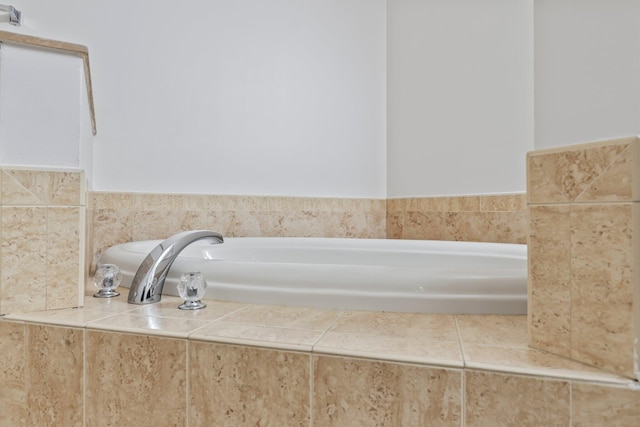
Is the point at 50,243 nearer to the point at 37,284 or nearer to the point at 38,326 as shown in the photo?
the point at 37,284

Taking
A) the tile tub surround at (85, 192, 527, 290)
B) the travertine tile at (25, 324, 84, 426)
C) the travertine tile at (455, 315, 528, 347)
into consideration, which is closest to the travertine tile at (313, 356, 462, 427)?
the travertine tile at (455, 315, 528, 347)

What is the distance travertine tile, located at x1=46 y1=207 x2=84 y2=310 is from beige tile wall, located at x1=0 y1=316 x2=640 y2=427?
0.12m

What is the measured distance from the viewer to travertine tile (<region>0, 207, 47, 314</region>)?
0.87 metres

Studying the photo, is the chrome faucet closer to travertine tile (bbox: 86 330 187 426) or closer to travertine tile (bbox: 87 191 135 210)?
travertine tile (bbox: 86 330 187 426)

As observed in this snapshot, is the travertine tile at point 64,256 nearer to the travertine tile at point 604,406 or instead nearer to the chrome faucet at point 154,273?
the chrome faucet at point 154,273

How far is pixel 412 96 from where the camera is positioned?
2.20 metres

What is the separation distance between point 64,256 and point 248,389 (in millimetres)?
586

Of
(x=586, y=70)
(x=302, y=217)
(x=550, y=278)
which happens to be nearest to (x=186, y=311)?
(x=550, y=278)

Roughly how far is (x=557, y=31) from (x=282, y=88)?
4.17 feet

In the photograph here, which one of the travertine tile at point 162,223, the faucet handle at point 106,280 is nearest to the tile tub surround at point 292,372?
the faucet handle at point 106,280

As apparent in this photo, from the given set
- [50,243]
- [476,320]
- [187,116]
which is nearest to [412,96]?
[187,116]

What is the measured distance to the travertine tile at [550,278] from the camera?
61cm

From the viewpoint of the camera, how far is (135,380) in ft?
2.33

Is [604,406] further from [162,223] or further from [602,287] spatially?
[162,223]
